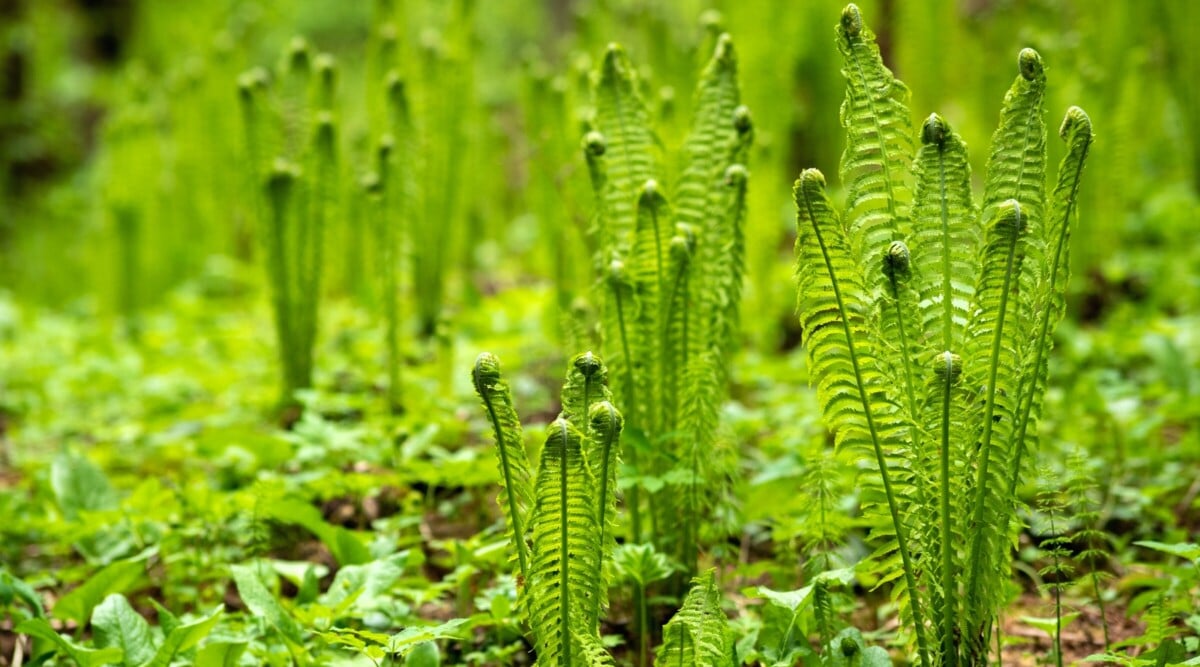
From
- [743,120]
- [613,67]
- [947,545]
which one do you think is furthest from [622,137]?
[947,545]

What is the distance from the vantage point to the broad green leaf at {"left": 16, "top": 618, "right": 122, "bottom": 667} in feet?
4.48

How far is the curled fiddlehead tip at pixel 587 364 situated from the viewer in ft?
4.08

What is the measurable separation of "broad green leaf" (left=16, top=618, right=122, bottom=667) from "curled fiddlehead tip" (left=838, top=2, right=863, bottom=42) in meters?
1.22

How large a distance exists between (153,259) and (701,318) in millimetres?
3283

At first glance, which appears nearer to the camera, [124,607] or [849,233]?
[849,233]

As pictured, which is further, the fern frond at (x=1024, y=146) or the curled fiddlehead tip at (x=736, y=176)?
the curled fiddlehead tip at (x=736, y=176)

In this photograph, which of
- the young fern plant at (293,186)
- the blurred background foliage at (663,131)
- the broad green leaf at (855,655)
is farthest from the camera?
the blurred background foliage at (663,131)

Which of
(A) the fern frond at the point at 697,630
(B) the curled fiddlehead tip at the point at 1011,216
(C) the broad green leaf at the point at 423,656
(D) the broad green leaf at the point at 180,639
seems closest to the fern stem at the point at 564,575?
(A) the fern frond at the point at 697,630

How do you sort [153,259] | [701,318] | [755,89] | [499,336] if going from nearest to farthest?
[701,318] → [499,336] → [755,89] → [153,259]

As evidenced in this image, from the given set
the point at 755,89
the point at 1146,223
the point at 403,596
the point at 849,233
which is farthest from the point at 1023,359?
the point at 1146,223

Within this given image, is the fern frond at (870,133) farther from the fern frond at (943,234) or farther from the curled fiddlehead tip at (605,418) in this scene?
the curled fiddlehead tip at (605,418)

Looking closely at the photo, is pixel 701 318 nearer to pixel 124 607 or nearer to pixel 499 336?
pixel 124 607

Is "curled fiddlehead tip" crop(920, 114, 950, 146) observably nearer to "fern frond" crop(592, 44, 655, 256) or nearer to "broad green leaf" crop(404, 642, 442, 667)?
"fern frond" crop(592, 44, 655, 256)

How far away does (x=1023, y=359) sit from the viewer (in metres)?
A: 1.23
